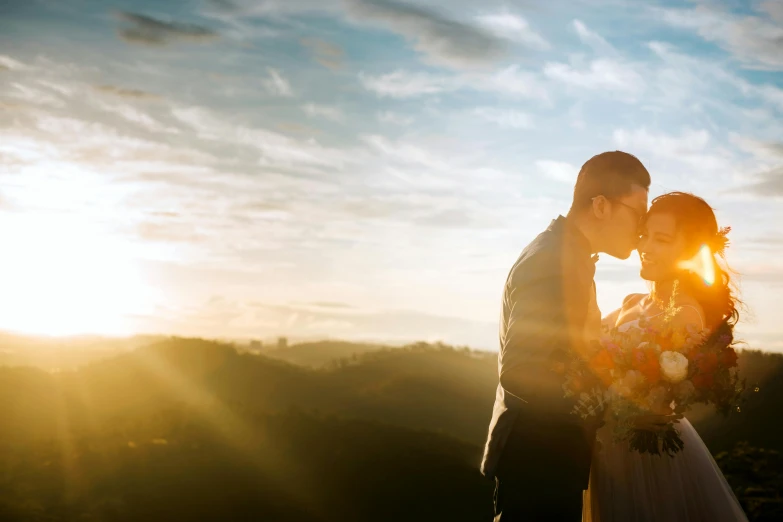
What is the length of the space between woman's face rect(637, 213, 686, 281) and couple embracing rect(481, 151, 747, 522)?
0.4 inches

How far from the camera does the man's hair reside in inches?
235

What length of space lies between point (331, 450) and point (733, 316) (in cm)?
1321

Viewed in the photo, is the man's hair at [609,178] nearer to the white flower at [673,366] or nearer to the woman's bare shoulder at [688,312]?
the woman's bare shoulder at [688,312]

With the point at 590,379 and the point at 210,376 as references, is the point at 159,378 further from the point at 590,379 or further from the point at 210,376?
the point at 590,379

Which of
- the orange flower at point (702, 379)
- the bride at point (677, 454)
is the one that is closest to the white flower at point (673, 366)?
the orange flower at point (702, 379)

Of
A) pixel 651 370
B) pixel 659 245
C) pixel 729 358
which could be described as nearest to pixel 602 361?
pixel 651 370

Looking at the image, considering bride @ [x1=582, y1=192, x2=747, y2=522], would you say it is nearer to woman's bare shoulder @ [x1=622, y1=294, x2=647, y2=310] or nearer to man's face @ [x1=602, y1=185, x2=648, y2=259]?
woman's bare shoulder @ [x1=622, y1=294, x2=647, y2=310]

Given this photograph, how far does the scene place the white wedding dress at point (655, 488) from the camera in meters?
5.79

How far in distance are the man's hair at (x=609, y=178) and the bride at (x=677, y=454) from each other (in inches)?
32.8

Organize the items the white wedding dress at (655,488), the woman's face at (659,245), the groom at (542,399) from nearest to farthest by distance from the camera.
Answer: the groom at (542,399) → the white wedding dress at (655,488) → the woman's face at (659,245)

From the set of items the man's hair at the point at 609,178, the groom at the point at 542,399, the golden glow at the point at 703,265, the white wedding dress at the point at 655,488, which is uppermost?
the man's hair at the point at 609,178

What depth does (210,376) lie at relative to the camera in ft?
85.6

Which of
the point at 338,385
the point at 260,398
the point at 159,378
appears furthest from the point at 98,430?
the point at 338,385

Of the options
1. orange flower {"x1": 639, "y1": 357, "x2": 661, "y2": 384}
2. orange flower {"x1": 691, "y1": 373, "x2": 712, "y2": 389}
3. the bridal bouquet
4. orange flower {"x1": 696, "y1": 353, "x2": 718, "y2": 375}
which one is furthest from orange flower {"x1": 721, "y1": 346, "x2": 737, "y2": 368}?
orange flower {"x1": 639, "y1": 357, "x2": 661, "y2": 384}
